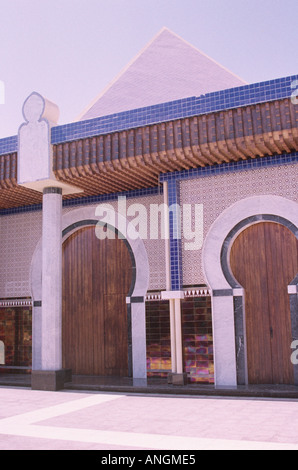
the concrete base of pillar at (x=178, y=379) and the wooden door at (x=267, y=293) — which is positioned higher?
the wooden door at (x=267, y=293)

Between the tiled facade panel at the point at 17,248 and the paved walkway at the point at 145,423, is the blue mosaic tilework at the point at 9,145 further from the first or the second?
the paved walkway at the point at 145,423

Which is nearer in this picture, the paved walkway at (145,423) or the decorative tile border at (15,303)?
the paved walkway at (145,423)

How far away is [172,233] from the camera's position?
872 cm

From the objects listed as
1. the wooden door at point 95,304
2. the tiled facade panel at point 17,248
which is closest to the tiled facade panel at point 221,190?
the wooden door at point 95,304

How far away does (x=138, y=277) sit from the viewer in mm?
9727

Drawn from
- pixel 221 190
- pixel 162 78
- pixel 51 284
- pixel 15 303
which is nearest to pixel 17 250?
pixel 15 303

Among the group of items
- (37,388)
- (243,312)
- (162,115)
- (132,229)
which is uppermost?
(162,115)

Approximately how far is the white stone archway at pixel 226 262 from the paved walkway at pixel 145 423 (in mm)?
909

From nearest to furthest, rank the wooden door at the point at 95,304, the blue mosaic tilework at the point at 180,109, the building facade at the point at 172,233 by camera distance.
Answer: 1. the blue mosaic tilework at the point at 180,109
2. the building facade at the point at 172,233
3. the wooden door at the point at 95,304

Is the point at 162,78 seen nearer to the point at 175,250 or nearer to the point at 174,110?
the point at 174,110

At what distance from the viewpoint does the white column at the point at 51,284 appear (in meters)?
8.90
